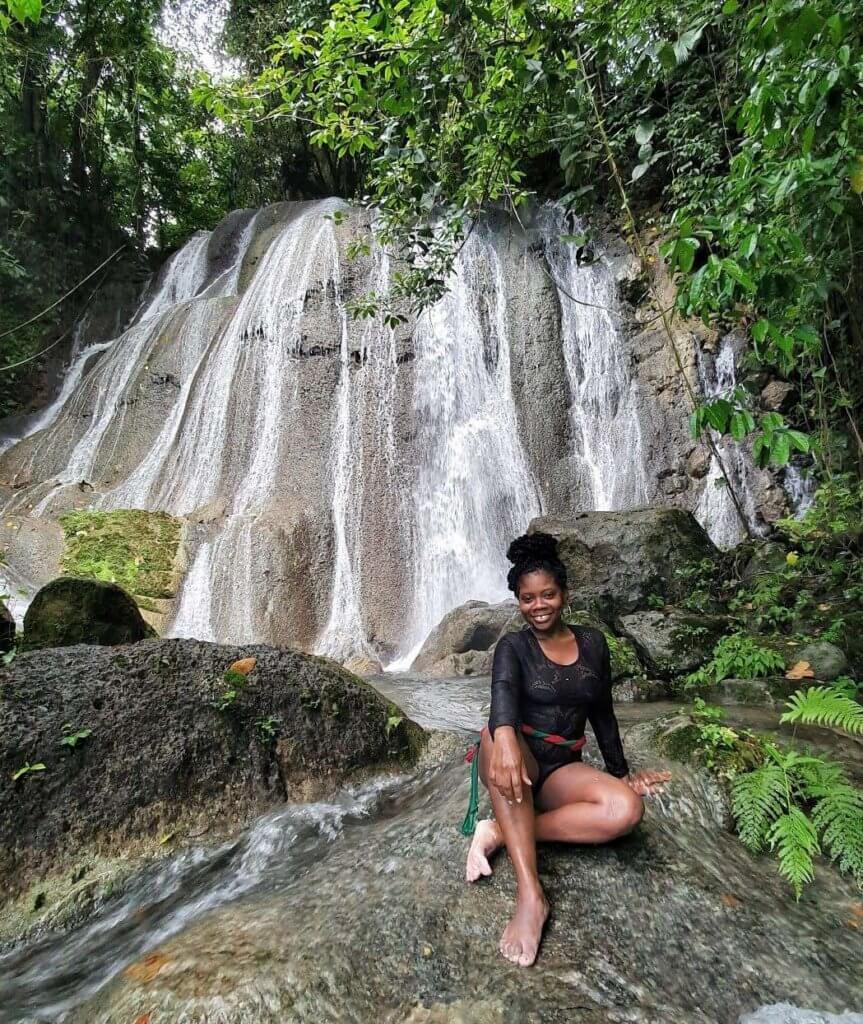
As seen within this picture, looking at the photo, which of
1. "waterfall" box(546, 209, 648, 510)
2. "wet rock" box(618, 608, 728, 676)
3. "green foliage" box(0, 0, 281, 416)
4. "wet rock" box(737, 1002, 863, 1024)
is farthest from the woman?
"green foliage" box(0, 0, 281, 416)

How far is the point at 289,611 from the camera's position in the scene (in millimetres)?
9508

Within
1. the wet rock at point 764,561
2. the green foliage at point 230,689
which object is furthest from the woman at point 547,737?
the wet rock at point 764,561

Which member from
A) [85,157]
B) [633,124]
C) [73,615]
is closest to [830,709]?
[633,124]

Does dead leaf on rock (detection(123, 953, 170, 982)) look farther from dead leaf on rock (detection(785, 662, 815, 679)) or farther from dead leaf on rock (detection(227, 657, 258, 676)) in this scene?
dead leaf on rock (detection(785, 662, 815, 679))

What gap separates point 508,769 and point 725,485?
26.3 ft

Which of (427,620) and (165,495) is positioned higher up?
(165,495)

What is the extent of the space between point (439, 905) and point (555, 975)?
467 millimetres

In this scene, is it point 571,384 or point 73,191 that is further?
point 73,191

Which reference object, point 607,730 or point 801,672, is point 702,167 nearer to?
point 801,672

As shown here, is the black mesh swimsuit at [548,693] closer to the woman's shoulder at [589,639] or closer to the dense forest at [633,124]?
the woman's shoulder at [589,639]

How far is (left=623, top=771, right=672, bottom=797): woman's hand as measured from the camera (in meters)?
2.31

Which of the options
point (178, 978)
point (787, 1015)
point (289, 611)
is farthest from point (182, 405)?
point (787, 1015)

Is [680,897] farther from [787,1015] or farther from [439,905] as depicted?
[439,905]

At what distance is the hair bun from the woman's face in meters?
0.06
